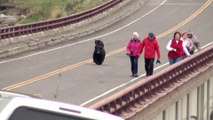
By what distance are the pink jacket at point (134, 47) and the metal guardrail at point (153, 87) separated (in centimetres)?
171

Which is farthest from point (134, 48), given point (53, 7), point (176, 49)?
point (53, 7)

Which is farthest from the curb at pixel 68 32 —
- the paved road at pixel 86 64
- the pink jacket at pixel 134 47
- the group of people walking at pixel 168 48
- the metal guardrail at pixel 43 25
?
the group of people walking at pixel 168 48

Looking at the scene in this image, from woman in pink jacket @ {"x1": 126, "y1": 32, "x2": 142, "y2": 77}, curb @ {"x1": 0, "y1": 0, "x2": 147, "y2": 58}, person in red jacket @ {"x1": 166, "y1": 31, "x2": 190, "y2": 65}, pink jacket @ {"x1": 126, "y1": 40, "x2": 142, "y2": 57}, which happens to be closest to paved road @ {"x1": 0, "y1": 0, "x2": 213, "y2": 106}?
curb @ {"x1": 0, "y1": 0, "x2": 147, "y2": 58}

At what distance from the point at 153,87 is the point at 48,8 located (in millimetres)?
31840

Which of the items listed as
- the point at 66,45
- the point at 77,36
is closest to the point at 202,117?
the point at 66,45

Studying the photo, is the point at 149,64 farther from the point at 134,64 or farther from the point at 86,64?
the point at 86,64

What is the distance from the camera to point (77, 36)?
3369 centimetres

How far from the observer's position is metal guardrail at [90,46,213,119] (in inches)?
478

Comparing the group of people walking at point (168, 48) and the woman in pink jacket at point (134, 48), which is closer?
the group of people walking at point (168, 48)

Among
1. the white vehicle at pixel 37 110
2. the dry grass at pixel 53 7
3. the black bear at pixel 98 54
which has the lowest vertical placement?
the white vehicle at pixel 37 110

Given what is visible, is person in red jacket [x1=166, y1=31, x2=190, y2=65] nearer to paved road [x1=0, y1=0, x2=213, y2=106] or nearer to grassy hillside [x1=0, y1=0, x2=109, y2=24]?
paved road [x1=0, y1=0, x2=213, y2=106]

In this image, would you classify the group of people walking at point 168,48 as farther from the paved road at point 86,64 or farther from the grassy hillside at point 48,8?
the grassy hillside at point 48,8

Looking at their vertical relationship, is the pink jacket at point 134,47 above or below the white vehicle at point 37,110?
above

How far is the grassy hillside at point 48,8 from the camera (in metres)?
45.0
